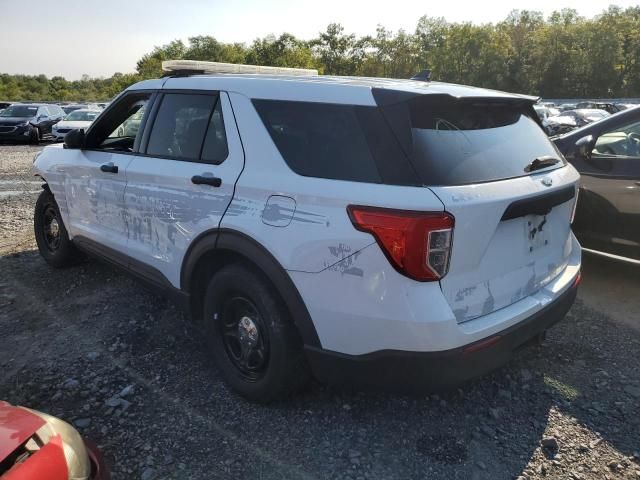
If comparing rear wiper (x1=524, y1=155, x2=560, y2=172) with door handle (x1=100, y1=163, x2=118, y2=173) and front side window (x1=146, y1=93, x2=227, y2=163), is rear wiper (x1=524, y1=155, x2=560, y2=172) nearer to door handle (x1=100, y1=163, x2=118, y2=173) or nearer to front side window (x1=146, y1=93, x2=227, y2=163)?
front side window (x1=146, y1=93, x2=227, y2=163)

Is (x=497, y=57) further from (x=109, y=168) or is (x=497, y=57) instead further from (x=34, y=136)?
(x=109, y=168)

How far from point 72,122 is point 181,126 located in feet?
61.3

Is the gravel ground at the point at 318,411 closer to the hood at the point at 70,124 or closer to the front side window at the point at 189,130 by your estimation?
the front side window at the point at 189,130

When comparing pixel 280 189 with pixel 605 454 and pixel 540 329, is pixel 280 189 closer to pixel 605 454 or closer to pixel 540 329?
pixel 540 329

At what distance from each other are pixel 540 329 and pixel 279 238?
1.40 meters

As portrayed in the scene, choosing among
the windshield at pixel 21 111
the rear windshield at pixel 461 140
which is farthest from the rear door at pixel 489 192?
the windshield at pixel 21 111

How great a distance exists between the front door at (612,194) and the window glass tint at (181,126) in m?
3.26

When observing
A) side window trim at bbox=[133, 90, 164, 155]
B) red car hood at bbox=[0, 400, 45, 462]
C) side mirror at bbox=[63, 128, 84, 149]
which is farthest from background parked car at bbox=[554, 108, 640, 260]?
red car hood at bbox=[0, 400, 45, 462]

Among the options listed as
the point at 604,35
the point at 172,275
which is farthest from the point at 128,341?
the point at 604,35

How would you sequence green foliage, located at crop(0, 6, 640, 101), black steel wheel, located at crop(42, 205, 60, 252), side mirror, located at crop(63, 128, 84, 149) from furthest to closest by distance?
green foliage, located at crop(0, 6, 640, 101) → black steel wheel, located at crop(42, 205, 60, 252) → side mirror, located at crop(63, 128, 84, 149)

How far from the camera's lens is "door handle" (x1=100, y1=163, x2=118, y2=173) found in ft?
11.7

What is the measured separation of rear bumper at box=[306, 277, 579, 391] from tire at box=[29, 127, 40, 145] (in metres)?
21.2

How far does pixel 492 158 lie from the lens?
244 cm

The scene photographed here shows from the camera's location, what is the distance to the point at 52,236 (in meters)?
4.95
